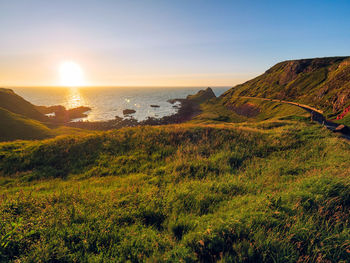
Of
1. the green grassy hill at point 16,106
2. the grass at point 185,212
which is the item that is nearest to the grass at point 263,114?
the grass at point 185,212

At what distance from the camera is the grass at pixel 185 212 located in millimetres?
3213

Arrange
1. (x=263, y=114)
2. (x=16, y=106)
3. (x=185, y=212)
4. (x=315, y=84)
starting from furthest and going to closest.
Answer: (x=315, y=84)
(x=263, y=114)
(x=16, y=106)
(x=185, y=212)

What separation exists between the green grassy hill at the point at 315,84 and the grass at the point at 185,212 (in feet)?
211

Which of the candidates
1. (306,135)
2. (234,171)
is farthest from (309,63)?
(234,171)

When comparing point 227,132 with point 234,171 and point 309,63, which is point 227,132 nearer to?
point 234,171

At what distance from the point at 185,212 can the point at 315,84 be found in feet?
399

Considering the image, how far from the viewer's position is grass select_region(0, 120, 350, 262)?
321 centimetres

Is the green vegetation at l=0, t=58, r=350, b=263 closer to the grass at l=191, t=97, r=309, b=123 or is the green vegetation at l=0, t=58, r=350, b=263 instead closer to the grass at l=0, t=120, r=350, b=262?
the grass at l=0, t=120, r=350, b=262

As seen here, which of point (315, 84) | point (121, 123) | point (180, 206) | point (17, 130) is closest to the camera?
point (180, 206)

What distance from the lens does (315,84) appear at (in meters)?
89.2

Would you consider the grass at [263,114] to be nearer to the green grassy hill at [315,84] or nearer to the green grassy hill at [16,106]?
the green grassy hill at [315,84]

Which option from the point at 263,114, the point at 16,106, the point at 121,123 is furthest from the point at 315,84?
the point at 16,106

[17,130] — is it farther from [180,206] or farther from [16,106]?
[180,206]

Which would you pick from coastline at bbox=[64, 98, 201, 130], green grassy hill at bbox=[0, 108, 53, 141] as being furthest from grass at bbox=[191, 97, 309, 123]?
green grassy hill at bbox=[0, 108, 53, 141]
